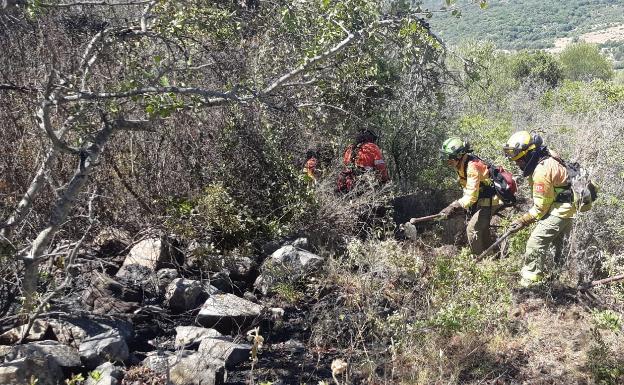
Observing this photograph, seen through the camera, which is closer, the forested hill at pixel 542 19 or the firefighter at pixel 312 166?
the firefighter at pixel 312 166

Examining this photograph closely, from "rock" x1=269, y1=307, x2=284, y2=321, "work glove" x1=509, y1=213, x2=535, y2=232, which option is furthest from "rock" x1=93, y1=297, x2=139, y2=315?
"work glove" x1=509, y1=213, x2=535, y2=232

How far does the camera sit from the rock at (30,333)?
3.70 metres

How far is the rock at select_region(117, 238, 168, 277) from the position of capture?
5.02 meters

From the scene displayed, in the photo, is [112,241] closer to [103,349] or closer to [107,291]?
[107,291]

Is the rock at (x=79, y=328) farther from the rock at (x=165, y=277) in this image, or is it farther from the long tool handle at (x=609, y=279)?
the long tool handle at (x=609, y=279)

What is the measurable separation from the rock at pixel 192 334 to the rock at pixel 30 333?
952 mm

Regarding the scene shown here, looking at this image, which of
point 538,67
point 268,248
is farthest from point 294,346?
point 538,67

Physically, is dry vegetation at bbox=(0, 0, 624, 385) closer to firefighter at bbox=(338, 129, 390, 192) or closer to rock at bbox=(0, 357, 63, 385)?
firefighter at bbox=(338, 129, 390, 192)

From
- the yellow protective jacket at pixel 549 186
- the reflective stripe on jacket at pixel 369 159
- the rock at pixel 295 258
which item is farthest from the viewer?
the reflective stripe on jacket at pixel 369 159

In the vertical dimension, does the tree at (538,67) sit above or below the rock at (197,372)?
below

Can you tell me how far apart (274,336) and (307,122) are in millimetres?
2819

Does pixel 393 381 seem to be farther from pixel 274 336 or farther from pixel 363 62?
pixel 363 62

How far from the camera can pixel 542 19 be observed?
78.9m

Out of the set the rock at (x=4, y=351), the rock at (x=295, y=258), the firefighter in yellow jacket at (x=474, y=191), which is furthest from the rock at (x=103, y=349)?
→ the firefighter in yellow jacket at (x=474, y=191)
